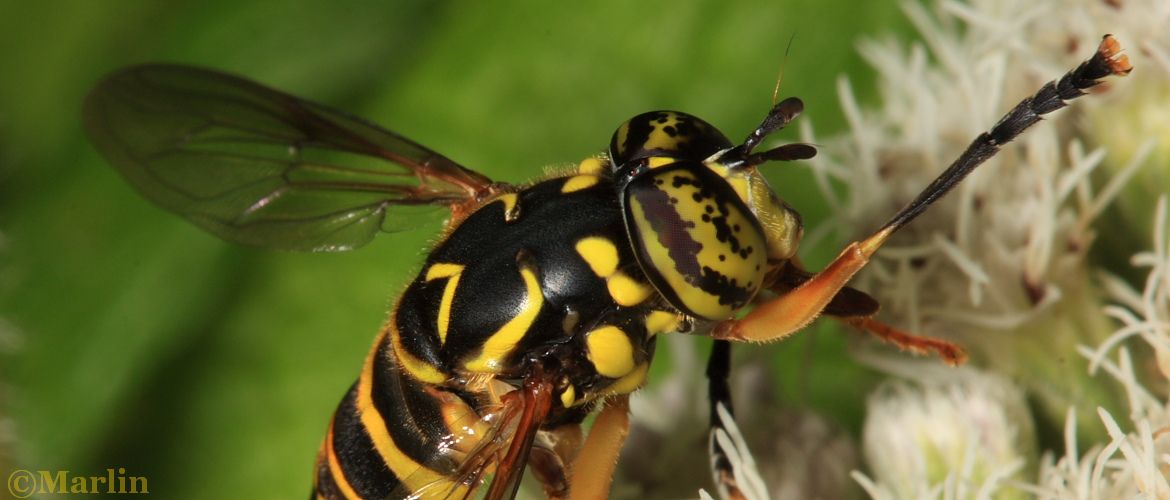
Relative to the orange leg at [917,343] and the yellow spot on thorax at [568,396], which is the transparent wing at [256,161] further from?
the orange leg at [917,343]

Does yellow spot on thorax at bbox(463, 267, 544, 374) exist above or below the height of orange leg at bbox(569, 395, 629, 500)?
above

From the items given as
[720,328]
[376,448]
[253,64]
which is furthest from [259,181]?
[253,64]

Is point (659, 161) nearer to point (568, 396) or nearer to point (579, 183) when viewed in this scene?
point (579, 183)

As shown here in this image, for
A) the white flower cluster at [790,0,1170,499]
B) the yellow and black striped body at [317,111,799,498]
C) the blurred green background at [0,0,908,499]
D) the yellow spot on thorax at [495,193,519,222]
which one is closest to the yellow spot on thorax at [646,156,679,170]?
the yellow and black striped body at [317,111,799,498]

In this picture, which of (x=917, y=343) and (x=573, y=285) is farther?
(x=917, y=343)

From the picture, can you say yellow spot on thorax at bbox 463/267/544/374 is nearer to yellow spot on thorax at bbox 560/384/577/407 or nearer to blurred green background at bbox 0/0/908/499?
yellow spot on thorax at bbox 560/384/577/407

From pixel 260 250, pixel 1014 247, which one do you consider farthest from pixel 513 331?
pixel 260 250
